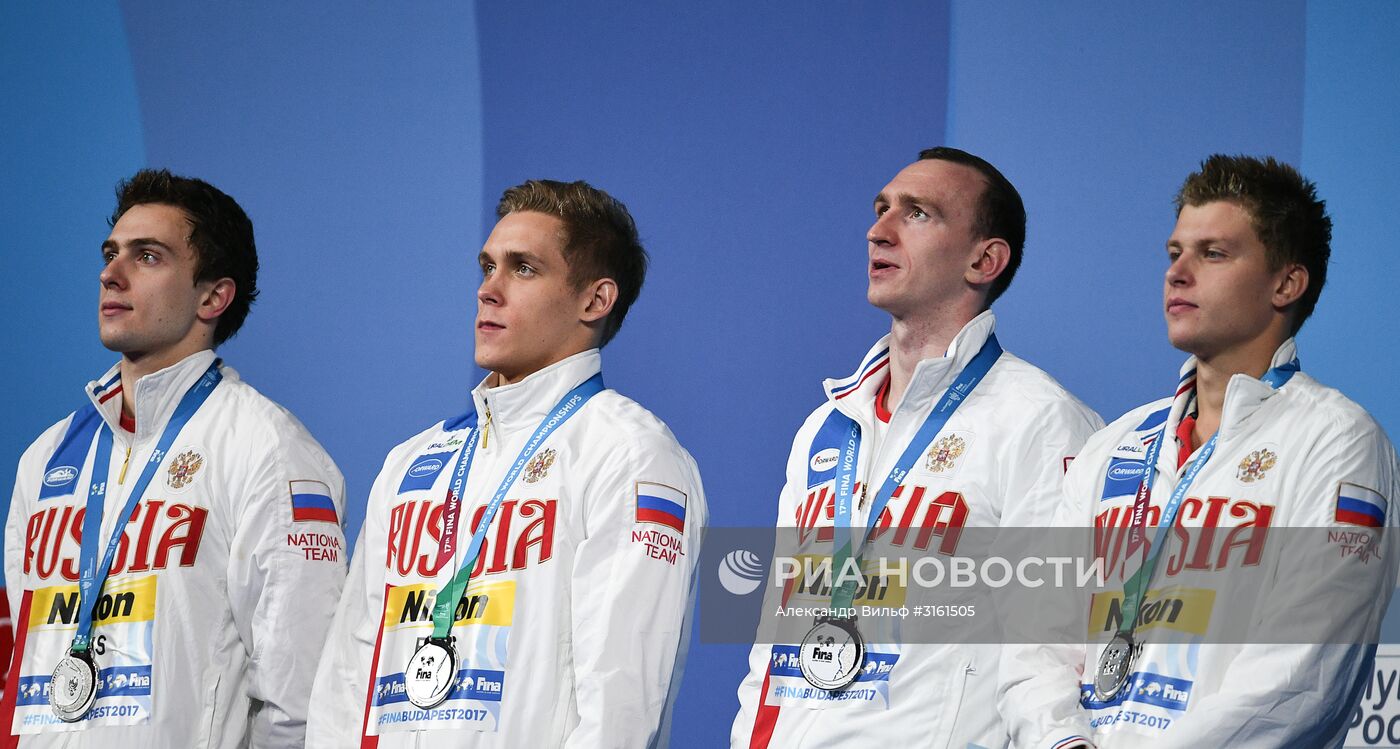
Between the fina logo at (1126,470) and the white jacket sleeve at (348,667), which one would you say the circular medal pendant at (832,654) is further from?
the white jacket sleeve at (348,667)

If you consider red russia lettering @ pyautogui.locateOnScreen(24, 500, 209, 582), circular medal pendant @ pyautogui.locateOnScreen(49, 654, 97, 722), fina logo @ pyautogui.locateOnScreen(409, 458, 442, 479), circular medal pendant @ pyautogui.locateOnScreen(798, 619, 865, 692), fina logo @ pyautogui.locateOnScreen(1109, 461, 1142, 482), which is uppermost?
fina logo @ pyautogui.locateOnScreen(1109, 461, 1142, 482)

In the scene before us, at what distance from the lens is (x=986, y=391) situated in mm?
3033

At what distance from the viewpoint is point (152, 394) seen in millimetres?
3426

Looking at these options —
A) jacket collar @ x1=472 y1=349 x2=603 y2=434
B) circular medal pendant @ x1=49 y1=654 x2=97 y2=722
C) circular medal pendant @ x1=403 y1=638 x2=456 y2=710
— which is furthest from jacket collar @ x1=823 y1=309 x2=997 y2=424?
circular medal pendant @ x1=49 y1=654 x2=97 y2=722

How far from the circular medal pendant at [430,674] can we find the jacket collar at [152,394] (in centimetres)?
89

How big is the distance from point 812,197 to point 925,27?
530 millimetres

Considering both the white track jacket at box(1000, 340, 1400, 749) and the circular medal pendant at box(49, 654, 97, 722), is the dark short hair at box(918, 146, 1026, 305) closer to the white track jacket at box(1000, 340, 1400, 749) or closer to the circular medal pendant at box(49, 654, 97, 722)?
the white track jacket at box(1000, 340, 1400, 749)

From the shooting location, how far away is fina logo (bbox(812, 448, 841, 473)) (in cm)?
310

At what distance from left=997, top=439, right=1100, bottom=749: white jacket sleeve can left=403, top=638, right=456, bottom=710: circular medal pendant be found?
0.98 m

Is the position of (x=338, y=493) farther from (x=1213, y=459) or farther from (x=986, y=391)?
(x=1213, y=459)

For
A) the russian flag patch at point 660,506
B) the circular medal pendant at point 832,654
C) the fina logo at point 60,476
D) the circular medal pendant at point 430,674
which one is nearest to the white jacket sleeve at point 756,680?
the circular medal pendant at point 832,654

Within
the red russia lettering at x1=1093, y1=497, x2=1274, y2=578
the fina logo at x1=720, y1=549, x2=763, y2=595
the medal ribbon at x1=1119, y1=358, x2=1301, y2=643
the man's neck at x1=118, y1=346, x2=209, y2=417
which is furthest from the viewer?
the fina logo at x1=720, y1=549, x2=763, y2=595

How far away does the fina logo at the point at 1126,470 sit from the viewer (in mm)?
2773

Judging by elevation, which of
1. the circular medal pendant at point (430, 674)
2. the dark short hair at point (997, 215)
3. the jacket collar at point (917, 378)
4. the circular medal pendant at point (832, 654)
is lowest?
the circular medal pendant at point (430, 674)
